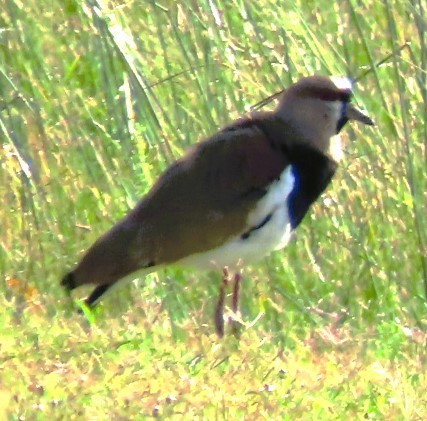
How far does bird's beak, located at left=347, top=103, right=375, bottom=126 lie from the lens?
5523mm

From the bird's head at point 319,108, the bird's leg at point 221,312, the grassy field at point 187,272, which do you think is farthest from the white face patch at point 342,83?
the bird's leg at point 221,312

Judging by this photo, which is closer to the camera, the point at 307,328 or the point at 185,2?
the point at 185,2

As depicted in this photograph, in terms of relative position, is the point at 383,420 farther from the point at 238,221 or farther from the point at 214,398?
the point at 238,221

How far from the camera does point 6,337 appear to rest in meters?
4.12

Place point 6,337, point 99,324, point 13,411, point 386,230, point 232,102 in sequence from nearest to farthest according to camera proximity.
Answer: point 13,411, point 6,337, point 99,324, point 232,102, point 386,230

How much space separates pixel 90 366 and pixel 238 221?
1.48 meters

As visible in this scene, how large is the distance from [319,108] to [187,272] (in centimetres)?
97

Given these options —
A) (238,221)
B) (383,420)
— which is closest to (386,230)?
(238,221)

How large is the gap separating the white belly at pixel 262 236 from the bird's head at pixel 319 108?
0.33 metres

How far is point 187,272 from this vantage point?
6254 millimetres

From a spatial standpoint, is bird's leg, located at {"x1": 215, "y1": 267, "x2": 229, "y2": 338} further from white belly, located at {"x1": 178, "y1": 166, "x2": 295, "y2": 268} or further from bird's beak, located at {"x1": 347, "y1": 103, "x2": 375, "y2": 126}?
bird's beak, located at {"x1": 347, "y1": 103, "x2": 375, "y2": 126}

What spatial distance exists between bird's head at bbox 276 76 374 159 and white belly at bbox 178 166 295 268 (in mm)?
332

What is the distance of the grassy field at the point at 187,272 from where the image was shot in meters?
3.88

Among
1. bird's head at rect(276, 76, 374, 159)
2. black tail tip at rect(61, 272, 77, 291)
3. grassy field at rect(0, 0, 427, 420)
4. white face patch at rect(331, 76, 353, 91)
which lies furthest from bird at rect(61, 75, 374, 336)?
white face patch at rect(331, 76, 353, 91)
